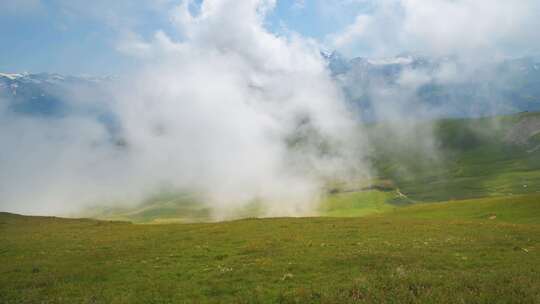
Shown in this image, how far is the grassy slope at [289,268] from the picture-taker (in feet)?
54.9

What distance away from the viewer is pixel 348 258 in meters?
25.2

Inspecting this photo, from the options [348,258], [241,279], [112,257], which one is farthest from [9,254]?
[348,258]

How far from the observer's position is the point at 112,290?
67.0 ft

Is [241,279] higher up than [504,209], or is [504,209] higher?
[504,209]

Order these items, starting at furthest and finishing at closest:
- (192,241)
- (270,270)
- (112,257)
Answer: (192,241) → (112,257) → (270,270)

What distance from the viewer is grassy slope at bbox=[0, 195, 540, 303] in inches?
659

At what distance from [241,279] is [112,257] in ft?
49.6

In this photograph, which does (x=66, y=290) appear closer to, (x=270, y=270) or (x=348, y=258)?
(x=270, y=270)

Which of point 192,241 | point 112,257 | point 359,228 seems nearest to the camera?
point 112,257

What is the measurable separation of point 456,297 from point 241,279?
11395mm

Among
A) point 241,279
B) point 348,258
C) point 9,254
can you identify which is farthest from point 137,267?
point 9,254

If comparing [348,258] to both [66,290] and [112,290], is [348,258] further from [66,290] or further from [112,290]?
[66,290]

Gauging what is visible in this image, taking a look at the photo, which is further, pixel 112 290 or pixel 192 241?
pixel 192 241

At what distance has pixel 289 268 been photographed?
23.7 meters
